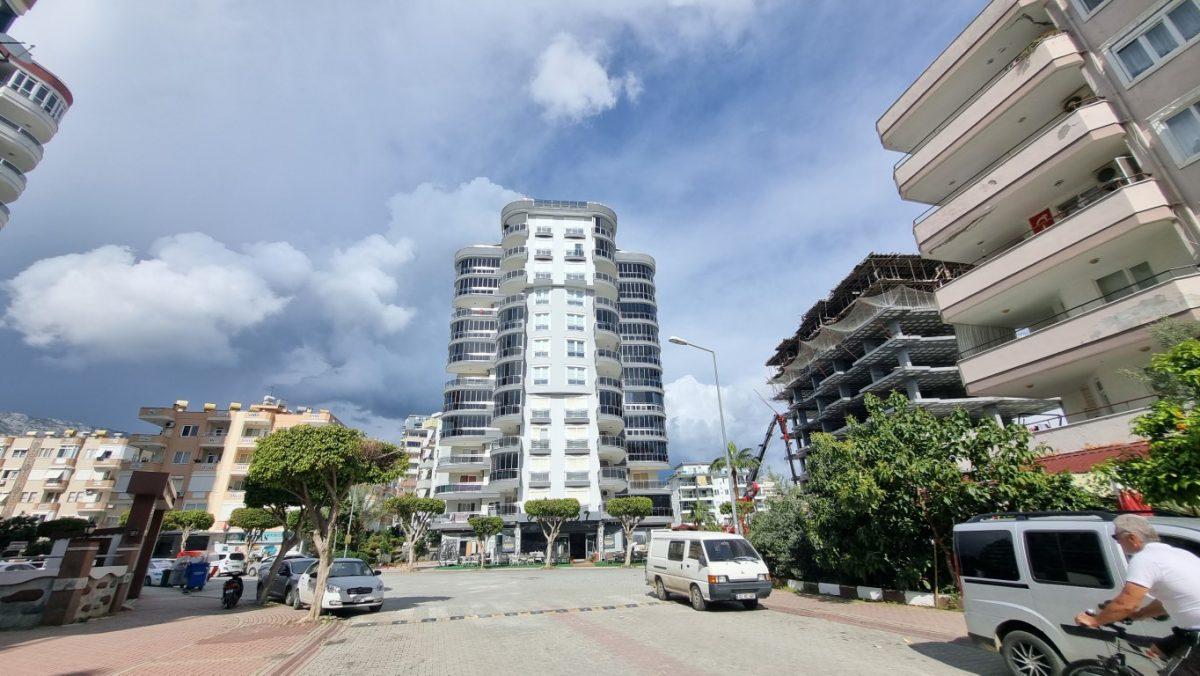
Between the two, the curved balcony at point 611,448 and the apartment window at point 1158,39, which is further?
the curved balcony at point 611,448

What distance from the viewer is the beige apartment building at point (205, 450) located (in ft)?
176

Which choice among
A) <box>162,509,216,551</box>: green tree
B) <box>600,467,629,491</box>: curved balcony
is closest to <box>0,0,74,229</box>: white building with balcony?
<box>162,509,216,551</box>: green tree

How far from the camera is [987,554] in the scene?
6758mm

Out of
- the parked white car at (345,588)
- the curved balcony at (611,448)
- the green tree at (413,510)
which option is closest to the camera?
the parked white car at (345,588)

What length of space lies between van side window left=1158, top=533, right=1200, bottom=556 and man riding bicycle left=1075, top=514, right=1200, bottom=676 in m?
1.33

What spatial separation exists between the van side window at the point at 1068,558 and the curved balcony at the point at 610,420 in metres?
46.6

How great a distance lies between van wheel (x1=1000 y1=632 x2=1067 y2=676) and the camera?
5742mm

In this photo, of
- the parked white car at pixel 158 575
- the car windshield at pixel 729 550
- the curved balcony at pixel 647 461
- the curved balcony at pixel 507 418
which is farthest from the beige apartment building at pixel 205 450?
the car windshield at pixel 729 550

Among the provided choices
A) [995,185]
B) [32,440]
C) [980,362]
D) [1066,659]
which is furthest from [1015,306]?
[32,440]

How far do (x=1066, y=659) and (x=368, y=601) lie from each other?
15.6 meters

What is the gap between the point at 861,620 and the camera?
1112 centimetres

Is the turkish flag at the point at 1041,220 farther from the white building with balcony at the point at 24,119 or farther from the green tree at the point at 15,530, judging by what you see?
the white building with balcony at the point at 24,119

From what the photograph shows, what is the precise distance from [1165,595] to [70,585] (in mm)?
22339

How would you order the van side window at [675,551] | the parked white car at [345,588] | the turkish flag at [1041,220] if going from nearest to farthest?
the parked white car at [345,588] < the van side window at [675,551] < the turkish flag at [1041,220]
